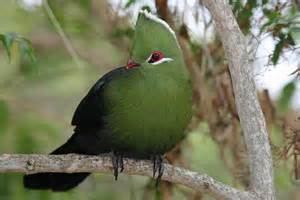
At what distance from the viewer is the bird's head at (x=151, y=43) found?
8.91ft

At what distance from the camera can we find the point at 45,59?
169 inches

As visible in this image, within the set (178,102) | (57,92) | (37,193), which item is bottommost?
A: (37,193)

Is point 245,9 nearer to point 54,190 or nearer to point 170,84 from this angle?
point 170,84

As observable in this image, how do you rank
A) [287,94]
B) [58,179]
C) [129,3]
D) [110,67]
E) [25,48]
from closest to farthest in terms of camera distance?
[25,48] → [287,94] → [58,179] → [129,3] → [110,67]

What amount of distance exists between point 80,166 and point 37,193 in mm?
692

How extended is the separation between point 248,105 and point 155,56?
0.36 meters

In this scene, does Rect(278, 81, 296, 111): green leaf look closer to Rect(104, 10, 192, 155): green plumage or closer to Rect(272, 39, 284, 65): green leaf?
Rect(272, 39, 284, 65): green leaf

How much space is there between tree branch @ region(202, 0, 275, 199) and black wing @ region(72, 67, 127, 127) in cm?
45

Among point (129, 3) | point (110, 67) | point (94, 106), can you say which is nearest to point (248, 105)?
point (94, 106)

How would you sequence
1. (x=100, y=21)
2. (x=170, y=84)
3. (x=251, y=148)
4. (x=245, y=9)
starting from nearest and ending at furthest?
(x=251, y=148) < (x=170, y=84) < (x=245, y=9) < (x=100, y=21)

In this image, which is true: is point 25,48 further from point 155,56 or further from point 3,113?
point 3,113

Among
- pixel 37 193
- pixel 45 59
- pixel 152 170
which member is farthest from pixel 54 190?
pixel 45 59

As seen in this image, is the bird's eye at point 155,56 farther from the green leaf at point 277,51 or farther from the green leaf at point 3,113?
the green leaf at point 3,113

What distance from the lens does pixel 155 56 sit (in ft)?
8.95
